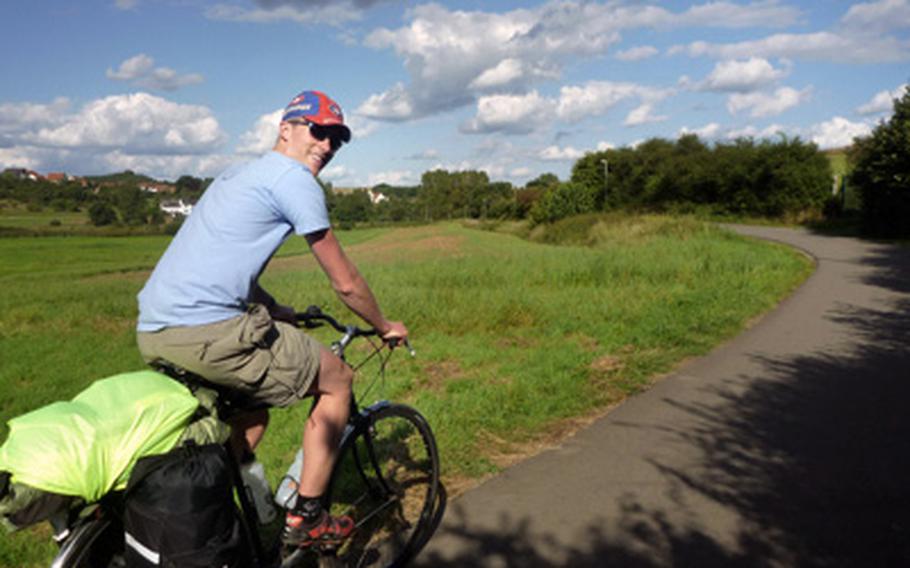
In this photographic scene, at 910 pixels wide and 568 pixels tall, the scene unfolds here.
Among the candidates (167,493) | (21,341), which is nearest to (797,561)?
(167,493)

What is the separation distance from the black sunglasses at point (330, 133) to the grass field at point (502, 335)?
91.8 inches

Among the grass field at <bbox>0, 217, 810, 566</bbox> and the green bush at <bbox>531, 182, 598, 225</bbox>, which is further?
the green bush at <bbox>531, 182, 598, 225</bbox>

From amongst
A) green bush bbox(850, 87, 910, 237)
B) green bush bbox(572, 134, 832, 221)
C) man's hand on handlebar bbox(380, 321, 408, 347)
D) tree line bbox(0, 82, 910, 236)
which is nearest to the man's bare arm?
man's hand on handlebar bbox(380, 321, 408, 347)

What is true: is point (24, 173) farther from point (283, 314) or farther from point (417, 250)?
point (283, 314)

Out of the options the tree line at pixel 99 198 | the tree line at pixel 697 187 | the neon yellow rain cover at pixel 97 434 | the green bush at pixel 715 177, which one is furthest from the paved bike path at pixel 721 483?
the tree line at pixel 99 198

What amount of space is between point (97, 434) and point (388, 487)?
1874 millimetres

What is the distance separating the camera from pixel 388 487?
3684 mm

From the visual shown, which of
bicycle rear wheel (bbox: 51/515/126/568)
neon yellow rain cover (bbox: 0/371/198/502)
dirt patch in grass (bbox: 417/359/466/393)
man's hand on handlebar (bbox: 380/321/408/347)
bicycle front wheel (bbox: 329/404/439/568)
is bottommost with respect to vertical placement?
dirt patch in grass (bbox: 417/359/466/393)

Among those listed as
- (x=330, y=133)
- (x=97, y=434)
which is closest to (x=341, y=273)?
(x=330, y=133)

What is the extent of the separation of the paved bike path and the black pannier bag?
4.64ft

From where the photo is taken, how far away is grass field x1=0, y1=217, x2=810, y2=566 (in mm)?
5379

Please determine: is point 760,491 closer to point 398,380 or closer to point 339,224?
point 398,380

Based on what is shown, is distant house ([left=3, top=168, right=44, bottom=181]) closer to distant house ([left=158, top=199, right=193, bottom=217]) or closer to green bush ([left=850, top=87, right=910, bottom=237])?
distant house ([left=158, top=199, right=193, bottom=217])

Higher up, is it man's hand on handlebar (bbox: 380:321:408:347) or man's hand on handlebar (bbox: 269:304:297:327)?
man's hand on handlebar (bbox: 269:304:297:327)
